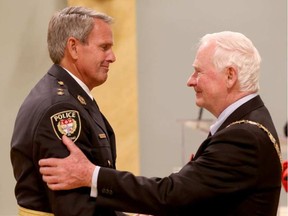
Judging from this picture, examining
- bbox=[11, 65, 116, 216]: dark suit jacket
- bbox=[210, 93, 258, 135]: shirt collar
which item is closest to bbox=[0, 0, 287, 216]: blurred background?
bbox=[11, 65, 116, 216]: dark suit jacket

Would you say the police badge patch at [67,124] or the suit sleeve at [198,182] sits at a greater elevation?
the police badge patch at [67,124]

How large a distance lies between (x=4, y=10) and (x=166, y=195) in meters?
3.22

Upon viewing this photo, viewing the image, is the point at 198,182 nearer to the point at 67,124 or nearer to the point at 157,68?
the point at 67,124

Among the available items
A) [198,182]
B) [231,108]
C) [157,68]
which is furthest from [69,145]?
[157,68]

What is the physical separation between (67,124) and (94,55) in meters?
0.46

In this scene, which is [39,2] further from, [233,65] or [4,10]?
[233,65]

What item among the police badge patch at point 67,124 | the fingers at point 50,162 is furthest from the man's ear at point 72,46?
the fingers at point 50,162

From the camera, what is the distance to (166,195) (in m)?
2.21

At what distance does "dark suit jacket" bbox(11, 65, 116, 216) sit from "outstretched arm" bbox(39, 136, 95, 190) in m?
0.03

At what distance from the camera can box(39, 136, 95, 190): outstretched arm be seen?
2.21 metres

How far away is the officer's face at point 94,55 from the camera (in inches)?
102

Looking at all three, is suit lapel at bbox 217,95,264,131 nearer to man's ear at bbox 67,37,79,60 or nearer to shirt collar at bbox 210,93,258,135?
shirt collar at bbox 210,93,258,135

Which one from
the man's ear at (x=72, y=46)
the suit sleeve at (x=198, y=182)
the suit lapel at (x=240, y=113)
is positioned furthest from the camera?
the man's ear at (x=72, y=46)

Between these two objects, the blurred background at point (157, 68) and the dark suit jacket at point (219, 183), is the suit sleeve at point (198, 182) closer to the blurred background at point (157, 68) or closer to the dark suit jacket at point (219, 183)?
the dark suit jacket at point (219, 183)
